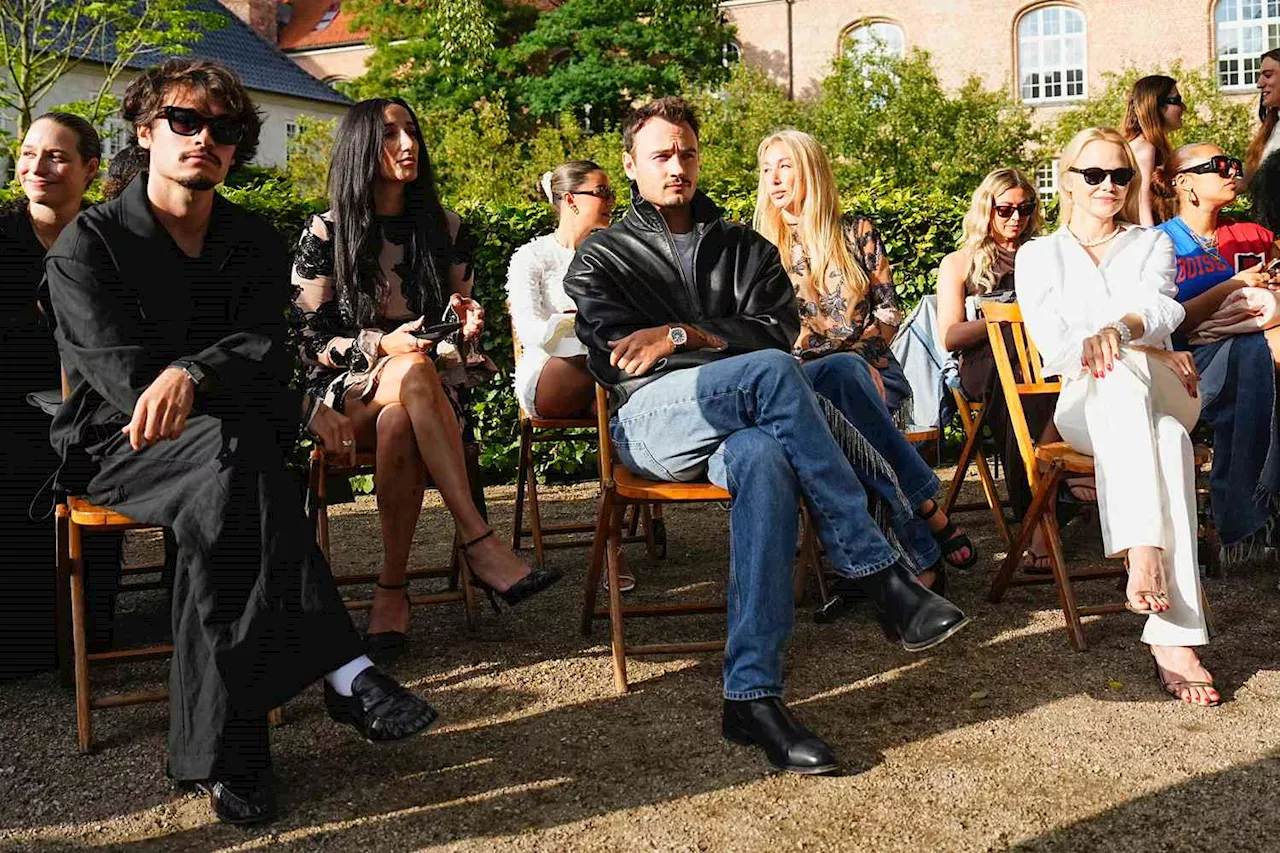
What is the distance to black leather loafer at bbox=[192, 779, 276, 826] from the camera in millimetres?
3092

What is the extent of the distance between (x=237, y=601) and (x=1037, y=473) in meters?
2.82

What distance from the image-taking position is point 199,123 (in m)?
3.69

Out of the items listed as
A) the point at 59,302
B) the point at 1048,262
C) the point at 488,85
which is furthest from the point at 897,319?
the point at 488,85

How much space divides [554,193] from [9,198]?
13.3 feet

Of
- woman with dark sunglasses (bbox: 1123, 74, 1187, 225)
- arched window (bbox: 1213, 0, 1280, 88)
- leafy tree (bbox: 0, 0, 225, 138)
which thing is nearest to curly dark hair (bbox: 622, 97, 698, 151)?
woman with dark sunglasses (bbox: 1123, 74, 1187, 225)

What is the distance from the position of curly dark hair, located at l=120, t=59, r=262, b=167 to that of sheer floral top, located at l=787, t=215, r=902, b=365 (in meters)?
2.44

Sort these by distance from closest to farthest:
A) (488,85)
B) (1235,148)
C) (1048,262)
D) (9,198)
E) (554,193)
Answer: (1048,262) → (554,193) → (9,198) → (1235,148) → (488,85)

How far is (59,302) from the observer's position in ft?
11.8

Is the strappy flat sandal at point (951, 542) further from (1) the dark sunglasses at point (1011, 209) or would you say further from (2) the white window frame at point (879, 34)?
(2) the white window frame at point (879, 34)

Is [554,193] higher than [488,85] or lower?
lower

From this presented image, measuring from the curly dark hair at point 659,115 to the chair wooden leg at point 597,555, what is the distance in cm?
123

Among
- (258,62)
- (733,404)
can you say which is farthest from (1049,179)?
(733,404)

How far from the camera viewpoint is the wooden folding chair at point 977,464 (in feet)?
18.5

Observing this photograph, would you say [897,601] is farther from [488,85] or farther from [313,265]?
[488,85]
